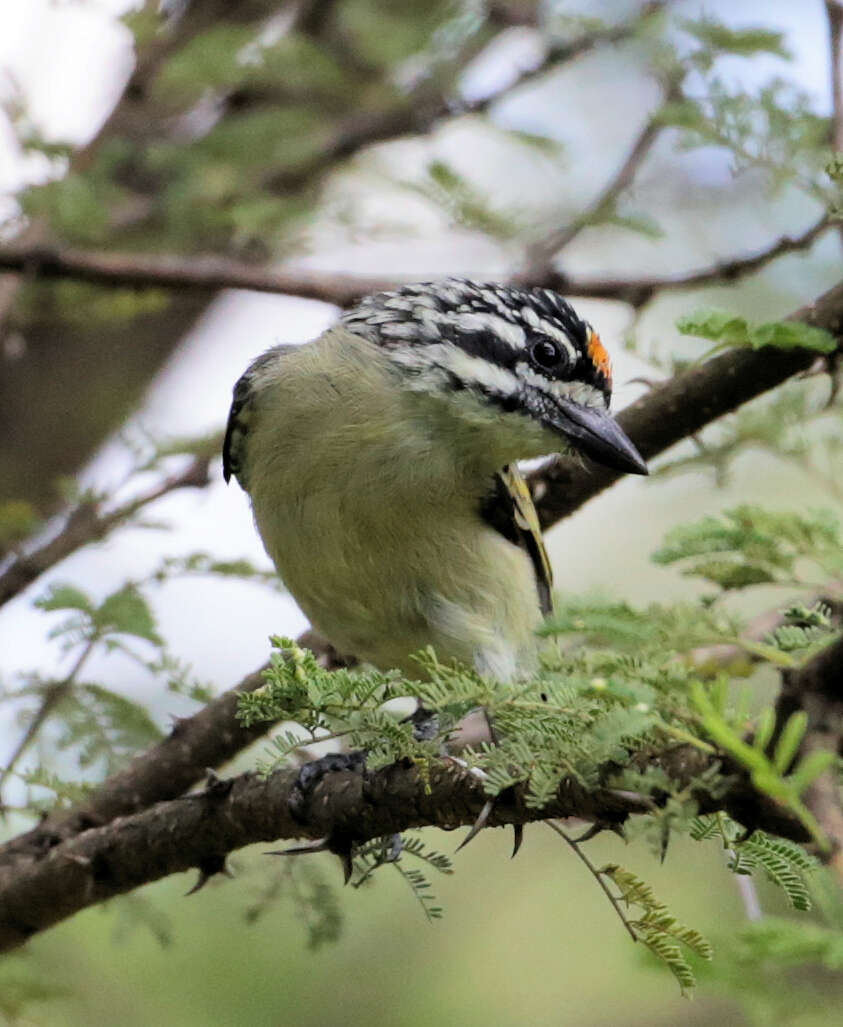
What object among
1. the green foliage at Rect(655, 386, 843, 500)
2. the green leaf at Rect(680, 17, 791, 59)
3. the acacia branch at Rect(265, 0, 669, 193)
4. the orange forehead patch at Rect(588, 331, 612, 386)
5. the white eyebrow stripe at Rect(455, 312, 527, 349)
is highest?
the acacia branch at Rect(265, 0, 669, 193)

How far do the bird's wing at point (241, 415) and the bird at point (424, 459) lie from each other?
0.5 inches

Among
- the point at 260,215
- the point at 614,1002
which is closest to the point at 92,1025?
the point at 614,1002

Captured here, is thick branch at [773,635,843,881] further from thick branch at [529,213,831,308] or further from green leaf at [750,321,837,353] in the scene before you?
thick branch at [529,213,831,308]

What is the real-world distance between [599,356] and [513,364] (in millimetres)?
354

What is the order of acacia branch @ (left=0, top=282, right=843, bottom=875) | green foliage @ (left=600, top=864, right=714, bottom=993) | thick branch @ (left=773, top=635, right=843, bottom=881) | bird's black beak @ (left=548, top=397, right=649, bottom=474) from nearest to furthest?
1. thick branch @ (left=773, top=635, right=843, bottom=881)
2. green foliage @ (left=600, top=864, right=714, bottom=993)
3. acacia branch @ (left=0, top=282, right=843, bottom=875)
4. bird's black beak @ (left=548, top=397, right=649, bottom=474)

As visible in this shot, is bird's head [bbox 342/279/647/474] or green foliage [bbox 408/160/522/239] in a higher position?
green foliage [bbox 408/160/522/239]

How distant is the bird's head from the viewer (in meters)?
5.16

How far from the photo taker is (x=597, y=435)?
4.87 m

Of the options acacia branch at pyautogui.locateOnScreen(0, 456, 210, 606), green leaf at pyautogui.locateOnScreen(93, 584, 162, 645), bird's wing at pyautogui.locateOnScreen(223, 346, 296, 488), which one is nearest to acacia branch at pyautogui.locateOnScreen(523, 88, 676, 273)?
bird's wing at pyautogui.locateOnScreen(223, 346, 296, 488)

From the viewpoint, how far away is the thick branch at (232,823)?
320 cm

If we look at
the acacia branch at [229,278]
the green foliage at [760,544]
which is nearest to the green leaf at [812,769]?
the green foliage at [760,544]

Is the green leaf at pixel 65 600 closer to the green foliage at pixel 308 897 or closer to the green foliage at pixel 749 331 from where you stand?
the green foliage at pixel 308 897

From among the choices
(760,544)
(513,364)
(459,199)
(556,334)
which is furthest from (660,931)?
(459,199)

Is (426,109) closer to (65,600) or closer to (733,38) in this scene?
(733,38)
